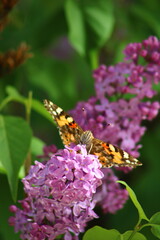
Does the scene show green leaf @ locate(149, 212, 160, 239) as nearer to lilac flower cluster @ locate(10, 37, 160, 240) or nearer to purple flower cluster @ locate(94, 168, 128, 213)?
lilac flower cluster @ locate(10, 37, 160, 240)

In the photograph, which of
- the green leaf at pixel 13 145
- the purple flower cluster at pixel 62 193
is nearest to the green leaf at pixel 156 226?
the purple flower cluster at pixel 62 193

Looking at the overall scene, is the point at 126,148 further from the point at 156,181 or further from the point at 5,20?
the point at 156,181

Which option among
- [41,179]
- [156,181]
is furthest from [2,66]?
[156,181]

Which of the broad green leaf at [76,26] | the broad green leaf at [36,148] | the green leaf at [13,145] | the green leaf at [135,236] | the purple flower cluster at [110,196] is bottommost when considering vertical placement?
the green leaf at [135,236]

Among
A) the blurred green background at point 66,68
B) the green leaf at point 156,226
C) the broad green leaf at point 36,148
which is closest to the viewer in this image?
the green leaf at point 156,226

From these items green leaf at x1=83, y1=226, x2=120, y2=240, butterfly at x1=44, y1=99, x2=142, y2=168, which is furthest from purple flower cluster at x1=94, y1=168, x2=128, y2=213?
green leaf at x1=83, y1=226, x2=120, y2=240

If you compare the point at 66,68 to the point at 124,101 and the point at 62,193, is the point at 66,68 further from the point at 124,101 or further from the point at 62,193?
the point at 62,193

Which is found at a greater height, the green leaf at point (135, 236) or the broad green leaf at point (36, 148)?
the broad green leaf at point (36, 148)

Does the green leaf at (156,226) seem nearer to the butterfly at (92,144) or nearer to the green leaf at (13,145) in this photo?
the butterfly at (92,144)
